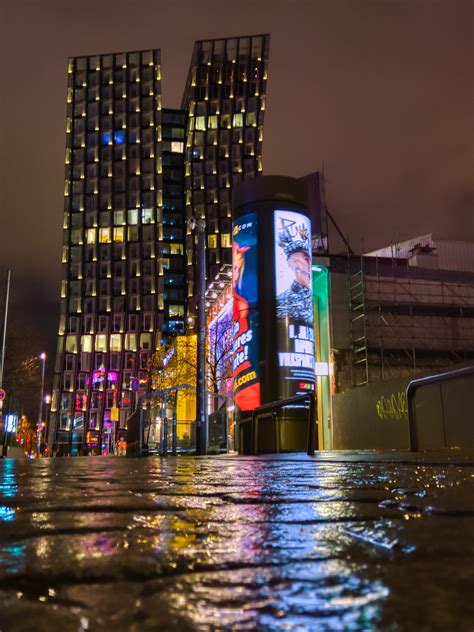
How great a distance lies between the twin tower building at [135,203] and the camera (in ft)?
290

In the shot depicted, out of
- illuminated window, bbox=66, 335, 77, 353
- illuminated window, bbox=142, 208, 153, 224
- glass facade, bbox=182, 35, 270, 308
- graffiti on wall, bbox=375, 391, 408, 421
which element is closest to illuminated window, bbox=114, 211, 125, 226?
illuminated window, bbox=142, 208, 153, 224

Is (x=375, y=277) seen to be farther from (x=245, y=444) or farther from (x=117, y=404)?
(x=117, y=404)

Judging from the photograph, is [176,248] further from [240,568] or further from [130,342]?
[240,568]

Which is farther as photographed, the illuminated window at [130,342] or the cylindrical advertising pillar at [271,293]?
the illuminated window at [130,342]

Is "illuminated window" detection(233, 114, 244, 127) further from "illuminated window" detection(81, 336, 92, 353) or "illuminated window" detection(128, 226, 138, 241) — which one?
"illuminated window" detection(81, 336, 92, 353)

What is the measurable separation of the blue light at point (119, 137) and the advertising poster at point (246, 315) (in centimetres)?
8284

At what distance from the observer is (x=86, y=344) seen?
89.6 metres

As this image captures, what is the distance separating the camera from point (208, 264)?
91.1 meters

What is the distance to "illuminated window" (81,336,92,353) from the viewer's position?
8931cm

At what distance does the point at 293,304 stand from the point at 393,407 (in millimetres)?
5730

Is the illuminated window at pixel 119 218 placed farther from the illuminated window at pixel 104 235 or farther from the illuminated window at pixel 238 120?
the illuminated window at pixel 238 120

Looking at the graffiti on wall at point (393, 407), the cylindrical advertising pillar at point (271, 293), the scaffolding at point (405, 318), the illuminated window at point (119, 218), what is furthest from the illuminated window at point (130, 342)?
the graffiti on wall at point (393, 407)

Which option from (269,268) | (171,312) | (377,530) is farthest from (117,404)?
(377,530)

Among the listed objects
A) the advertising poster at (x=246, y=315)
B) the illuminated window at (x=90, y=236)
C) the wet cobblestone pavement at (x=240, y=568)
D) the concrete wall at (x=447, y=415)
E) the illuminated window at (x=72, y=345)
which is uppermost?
the illuminated window at (x=90, y=236)
